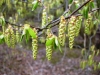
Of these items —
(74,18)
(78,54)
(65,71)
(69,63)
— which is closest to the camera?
(74,18)

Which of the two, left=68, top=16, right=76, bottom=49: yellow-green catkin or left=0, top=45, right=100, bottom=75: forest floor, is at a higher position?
left=68, top=16, right=76, bottom=49: yellow-green catkin

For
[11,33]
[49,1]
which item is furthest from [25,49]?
[11,33]

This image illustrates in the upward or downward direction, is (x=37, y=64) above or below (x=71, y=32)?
below

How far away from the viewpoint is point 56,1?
225 inches

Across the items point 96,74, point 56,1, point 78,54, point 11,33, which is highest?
point 56,1

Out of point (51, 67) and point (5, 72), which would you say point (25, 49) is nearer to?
point (51, 67)

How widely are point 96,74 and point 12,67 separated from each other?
2927 millimetres

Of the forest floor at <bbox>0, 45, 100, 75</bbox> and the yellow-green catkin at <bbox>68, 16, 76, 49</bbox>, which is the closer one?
the yellow-green catkin at <bbox>68, 16, 76, 49</bbox>

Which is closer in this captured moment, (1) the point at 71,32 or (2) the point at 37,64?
(1) the point at 71,32

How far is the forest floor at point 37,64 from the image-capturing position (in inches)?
262

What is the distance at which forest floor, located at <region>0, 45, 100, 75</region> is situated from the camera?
6.66 meters

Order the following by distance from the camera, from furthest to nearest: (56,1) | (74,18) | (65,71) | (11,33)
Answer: (65,71) < (56,1) < (11,33) < (74,18)

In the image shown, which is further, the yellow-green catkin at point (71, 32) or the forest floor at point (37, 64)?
the forest floor at point (37, 64)

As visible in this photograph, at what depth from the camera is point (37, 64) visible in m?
7.55
